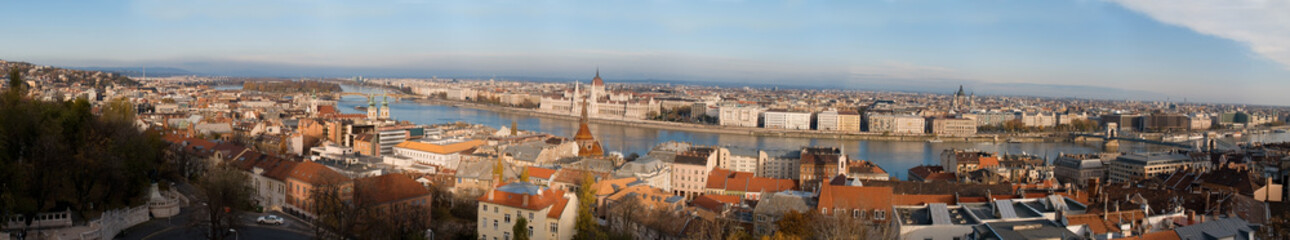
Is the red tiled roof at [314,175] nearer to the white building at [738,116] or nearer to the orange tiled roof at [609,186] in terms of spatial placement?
the orange tiled roof at [609,186]

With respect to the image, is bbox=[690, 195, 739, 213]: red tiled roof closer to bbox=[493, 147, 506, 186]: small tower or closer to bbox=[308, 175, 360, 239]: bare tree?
bbox=[493, 147, 506, 186]: small tower

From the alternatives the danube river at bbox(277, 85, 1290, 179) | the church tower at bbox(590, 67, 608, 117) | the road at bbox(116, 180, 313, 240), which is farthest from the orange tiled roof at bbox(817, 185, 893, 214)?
the church tower at bbox(590, 67, 608, 117)

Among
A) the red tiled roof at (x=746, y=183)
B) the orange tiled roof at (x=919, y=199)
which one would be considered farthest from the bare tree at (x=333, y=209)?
the red tiled roof at (x=746, y=183)

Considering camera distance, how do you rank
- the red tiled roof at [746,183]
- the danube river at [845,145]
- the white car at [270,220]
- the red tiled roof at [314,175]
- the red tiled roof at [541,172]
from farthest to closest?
the danube river at [845,145] < the red tiled roof at [746,183] < the red tiled roof at [541,172] < the red tiled roof at [314,175] < the white car at [270,220]

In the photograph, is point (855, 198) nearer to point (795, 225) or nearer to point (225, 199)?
point (795, 225)

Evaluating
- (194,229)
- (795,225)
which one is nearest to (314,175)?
(194,229)


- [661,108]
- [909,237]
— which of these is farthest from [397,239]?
[661,108]
